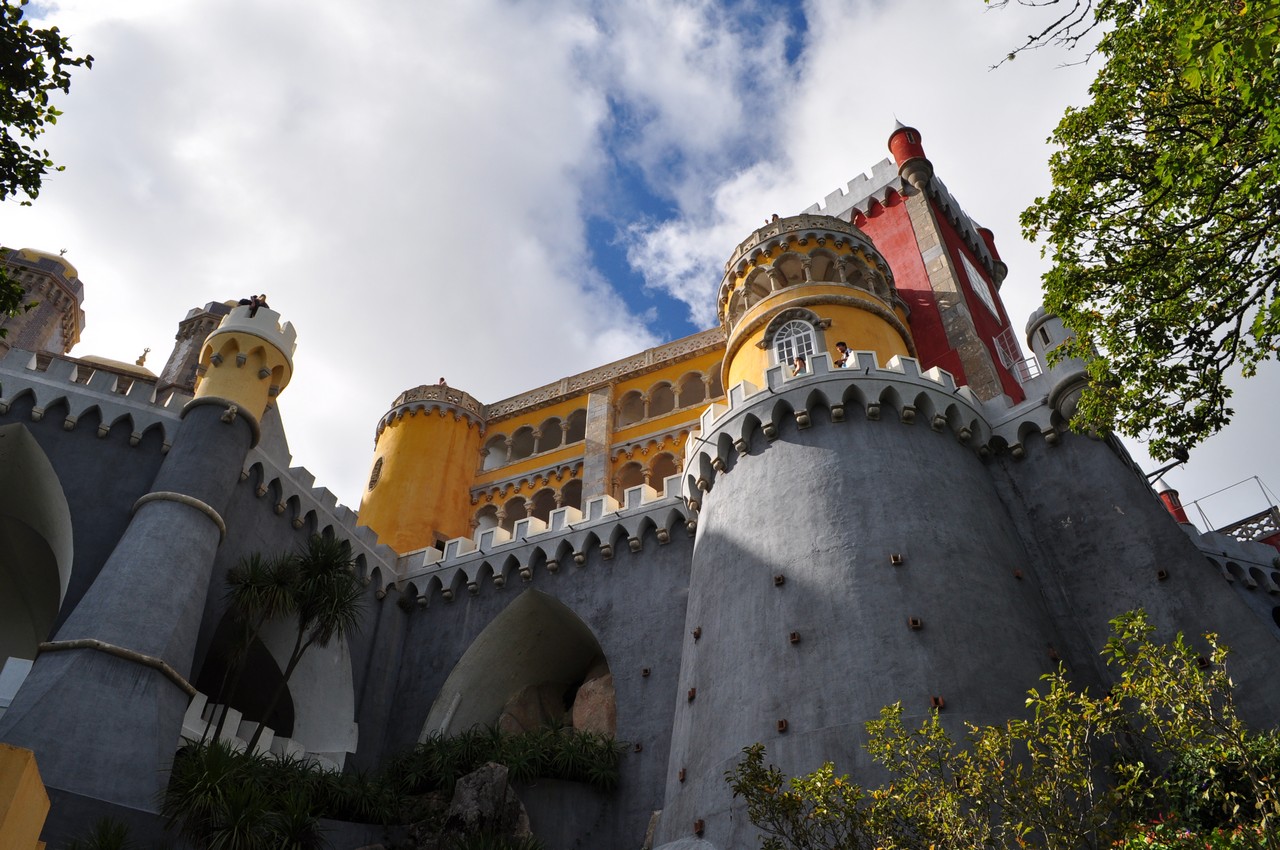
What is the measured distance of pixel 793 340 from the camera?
2555 cm

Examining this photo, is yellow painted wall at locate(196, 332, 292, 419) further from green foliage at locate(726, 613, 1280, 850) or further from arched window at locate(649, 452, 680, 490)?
arched window at locate(649, 452, 680, 490)

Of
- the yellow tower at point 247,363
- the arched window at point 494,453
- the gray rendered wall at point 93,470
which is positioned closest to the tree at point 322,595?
the yellow tower at point 247,363

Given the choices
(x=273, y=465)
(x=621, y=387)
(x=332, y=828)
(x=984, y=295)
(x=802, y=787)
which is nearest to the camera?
(x=802, y=787)

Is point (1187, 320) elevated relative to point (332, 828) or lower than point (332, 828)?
elevated

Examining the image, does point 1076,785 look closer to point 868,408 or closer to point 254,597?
point 868,408

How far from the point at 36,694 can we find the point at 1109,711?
50.5 ft

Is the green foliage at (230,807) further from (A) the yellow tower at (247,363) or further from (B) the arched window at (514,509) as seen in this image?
(B) the arched window at (514,509)

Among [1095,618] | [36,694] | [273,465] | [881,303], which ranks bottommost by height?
[36,694]

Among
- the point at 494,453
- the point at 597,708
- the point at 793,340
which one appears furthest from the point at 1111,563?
the point at 494,453

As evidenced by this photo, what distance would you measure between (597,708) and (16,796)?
14.7 metres

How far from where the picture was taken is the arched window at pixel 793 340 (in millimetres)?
25156

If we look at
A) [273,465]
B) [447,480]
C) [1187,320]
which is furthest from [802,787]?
[447,480]

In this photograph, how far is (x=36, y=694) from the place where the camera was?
1511 centimetres

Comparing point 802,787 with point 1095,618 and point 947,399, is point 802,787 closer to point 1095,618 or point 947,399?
point 1095,618
